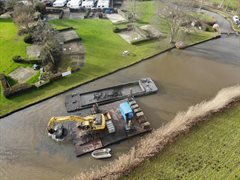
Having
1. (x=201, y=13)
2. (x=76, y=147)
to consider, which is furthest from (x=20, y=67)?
(x=201, y=13)

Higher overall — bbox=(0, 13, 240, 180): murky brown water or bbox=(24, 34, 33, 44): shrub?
bbox=(24, 34, 33, 44): shrub

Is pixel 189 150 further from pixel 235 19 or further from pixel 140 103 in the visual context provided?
pixel 235 19

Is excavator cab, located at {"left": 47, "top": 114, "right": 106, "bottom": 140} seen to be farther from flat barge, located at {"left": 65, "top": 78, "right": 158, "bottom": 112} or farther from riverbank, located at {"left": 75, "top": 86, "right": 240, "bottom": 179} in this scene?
riverbank, located at {"left": 75, "top": 86, "right": 240, "bottom": 179}

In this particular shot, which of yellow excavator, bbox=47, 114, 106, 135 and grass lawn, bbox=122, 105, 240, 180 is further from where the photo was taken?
yellow excavator, bbox=47, 114, 106, 135

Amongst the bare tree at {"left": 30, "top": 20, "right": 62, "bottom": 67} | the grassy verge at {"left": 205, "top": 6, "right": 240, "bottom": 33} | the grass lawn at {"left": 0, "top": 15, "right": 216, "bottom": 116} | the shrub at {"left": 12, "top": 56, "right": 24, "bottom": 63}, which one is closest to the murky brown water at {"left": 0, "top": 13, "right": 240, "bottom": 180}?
the grass lawn at {"left": 0, "top": 15, "right": 216, "bottom": 116}

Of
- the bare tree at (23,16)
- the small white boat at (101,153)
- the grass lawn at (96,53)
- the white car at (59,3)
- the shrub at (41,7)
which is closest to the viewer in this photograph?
the small white boat at (101,153)

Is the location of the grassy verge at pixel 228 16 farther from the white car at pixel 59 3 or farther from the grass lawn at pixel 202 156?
the white car at pixel 59 3

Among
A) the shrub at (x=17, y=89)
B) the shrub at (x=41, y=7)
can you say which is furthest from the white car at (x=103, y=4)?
the shrub at (x=17, y=89)
